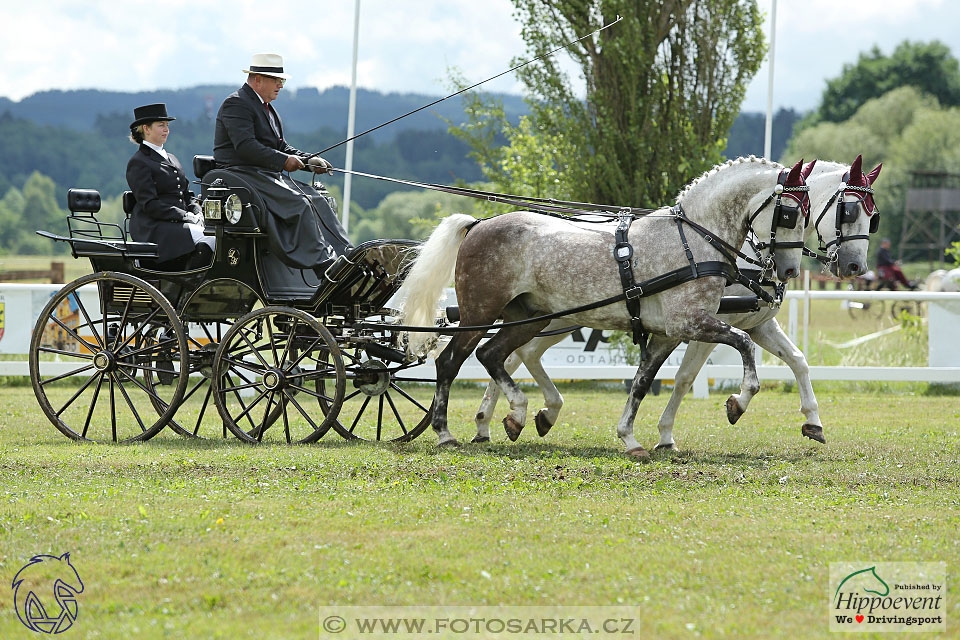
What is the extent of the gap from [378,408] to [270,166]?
260cm

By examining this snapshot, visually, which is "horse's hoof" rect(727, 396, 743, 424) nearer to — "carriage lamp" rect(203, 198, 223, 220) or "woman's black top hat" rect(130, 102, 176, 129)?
"carriage lamp" rect(203, 198, 223, 220)

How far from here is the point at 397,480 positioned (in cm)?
672

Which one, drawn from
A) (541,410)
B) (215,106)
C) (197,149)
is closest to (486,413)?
(541,410)

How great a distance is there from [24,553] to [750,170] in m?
5.12

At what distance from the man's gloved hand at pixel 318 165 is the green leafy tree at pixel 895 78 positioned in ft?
257

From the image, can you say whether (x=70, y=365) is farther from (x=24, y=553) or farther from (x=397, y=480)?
(x=24, y=553)

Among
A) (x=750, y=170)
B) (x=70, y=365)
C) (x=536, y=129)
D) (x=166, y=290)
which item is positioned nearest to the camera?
(x=750, y=170)

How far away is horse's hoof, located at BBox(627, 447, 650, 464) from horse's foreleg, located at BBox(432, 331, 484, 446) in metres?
Result: 1.27

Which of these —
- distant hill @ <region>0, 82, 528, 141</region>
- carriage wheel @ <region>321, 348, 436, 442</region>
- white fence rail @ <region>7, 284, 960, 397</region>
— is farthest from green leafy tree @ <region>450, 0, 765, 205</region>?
distant hill @ <region>0, 82, 528, 141</region>

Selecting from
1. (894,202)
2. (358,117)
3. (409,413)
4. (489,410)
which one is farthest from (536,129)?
(358,117)

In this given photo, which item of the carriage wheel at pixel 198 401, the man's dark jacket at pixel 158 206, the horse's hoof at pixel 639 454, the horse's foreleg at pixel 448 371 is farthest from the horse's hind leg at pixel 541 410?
the man's dark jacket at pixel 158 206

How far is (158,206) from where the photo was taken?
8.76m

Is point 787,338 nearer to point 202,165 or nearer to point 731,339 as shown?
point 731,339

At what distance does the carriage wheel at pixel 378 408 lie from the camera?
8438 mm
